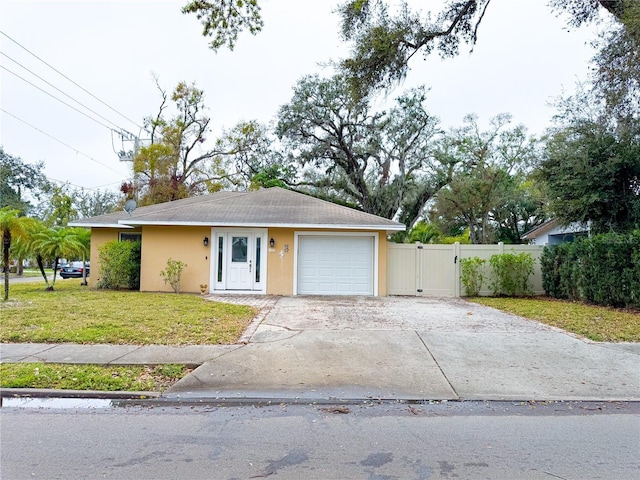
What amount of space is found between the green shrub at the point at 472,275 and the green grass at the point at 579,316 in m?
0.82

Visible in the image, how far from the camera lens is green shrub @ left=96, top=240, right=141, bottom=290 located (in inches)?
535

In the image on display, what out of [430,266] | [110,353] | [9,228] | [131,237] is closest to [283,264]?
[430,266]

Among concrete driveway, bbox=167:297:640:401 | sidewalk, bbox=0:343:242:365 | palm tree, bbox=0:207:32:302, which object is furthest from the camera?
palm tree, bbox=0:207:32:302

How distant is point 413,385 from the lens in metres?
4.78

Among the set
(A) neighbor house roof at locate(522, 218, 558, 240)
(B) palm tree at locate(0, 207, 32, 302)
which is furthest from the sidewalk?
(A) neighbor house roof at locate(522, 218, 558, 240)

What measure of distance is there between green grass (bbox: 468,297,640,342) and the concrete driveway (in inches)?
21.4

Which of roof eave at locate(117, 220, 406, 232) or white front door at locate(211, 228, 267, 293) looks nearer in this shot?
roof eave at locate(117, 220, 406, 232)

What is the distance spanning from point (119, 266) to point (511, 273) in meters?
12.9

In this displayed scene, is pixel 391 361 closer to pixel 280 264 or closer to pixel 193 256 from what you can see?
pixel 280 264

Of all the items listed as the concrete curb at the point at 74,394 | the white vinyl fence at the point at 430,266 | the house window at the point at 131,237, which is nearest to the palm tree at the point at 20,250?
the house window at the point at 131,237

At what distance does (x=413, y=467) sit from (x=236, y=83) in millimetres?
19055

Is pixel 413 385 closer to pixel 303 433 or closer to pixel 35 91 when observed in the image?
pixel 303 433

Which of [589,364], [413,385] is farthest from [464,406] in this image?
[589,364]

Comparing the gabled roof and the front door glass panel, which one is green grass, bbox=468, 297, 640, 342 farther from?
the front door glass panel
